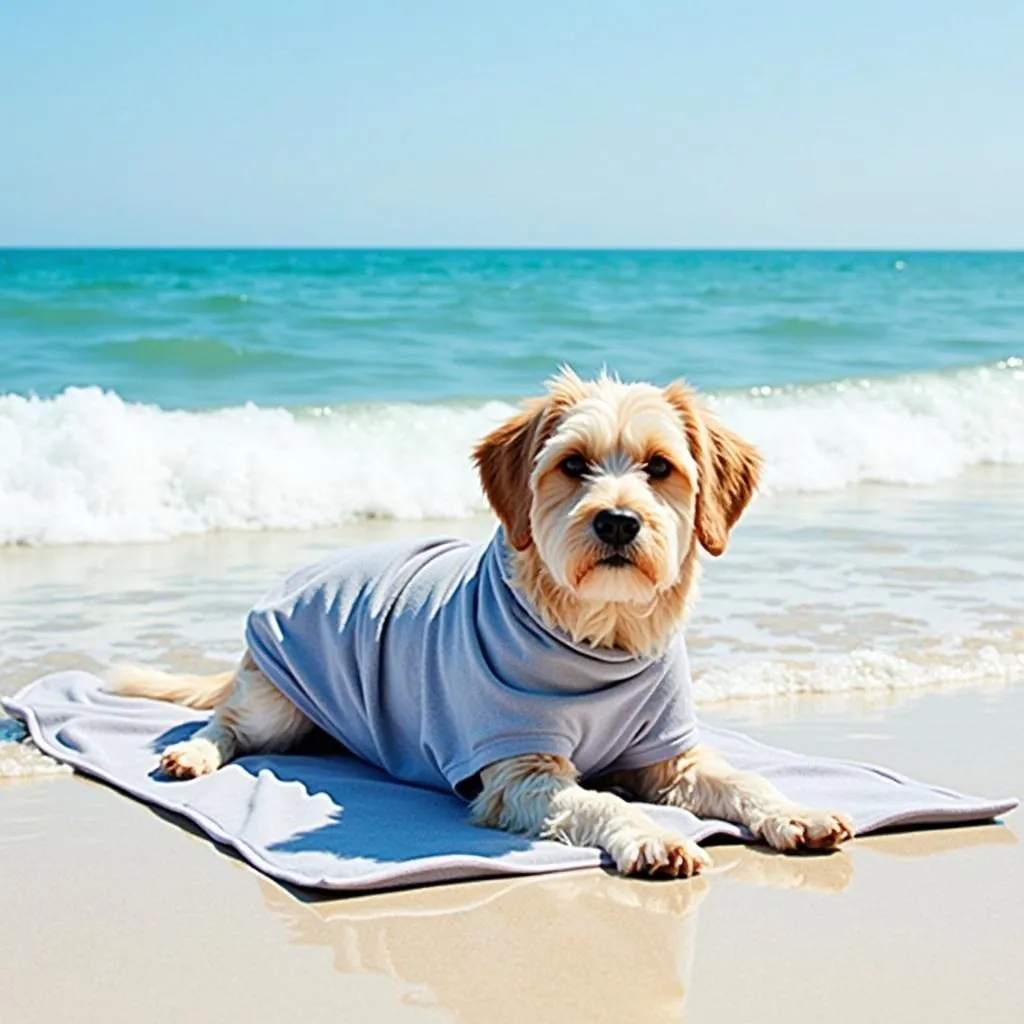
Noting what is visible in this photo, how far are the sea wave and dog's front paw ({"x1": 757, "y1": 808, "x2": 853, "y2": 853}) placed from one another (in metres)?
6.07

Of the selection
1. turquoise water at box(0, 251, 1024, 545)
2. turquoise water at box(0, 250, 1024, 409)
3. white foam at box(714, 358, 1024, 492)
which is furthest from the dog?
turquoise water at box(0, 250, 1024, 409)

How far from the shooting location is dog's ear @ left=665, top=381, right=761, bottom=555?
487 cm

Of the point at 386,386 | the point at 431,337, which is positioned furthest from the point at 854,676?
the point at 431,337

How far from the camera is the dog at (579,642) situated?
4.64 m

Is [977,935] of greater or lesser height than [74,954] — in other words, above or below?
above

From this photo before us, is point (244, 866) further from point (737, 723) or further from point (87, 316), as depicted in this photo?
point (87, 316)

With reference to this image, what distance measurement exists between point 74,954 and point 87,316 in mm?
23376

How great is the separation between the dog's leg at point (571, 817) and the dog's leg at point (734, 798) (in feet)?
0.89

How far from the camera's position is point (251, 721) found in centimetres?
585

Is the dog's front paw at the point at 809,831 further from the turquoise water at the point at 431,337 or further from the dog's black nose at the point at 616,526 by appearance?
the turquoise water at the point at 431,337

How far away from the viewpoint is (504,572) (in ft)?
16.5

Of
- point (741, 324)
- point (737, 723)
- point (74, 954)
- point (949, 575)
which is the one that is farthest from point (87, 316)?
point (74, 954)

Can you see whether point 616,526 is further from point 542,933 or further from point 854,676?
point 854,676

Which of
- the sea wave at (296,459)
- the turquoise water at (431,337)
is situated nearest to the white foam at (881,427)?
the sea wave at (296,459)
